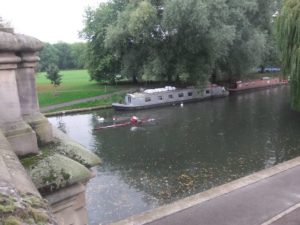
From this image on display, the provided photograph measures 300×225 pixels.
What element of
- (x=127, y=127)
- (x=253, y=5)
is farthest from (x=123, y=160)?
(x=253, y=5)

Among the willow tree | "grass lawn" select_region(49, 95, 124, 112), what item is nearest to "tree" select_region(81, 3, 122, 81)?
"grass lawn" select_region(49, 95, 124, 112)

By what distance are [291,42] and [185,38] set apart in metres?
13.1

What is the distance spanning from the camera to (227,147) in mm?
19188

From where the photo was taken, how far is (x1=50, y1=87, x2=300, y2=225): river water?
1338cm

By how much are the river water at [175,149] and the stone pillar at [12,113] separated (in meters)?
8.89

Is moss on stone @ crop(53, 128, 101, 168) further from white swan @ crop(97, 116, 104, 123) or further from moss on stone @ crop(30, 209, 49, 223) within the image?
white swan @ crop(97, 116, 104, 123)

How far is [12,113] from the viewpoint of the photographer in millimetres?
2949

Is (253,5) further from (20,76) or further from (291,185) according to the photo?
(20,76)

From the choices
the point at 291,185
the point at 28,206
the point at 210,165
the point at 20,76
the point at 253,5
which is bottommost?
the point at 210,165

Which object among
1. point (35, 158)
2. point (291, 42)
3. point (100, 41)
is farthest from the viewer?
point (100, 41)

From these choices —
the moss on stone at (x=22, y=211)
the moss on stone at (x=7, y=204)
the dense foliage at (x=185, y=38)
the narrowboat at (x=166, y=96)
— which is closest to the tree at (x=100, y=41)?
the dense foliage at (x=185, y=38)

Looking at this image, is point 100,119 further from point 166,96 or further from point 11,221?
point 11,221

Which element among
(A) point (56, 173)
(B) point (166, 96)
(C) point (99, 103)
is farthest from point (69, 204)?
(C) point (99, 103)

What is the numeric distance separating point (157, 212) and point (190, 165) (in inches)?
335
